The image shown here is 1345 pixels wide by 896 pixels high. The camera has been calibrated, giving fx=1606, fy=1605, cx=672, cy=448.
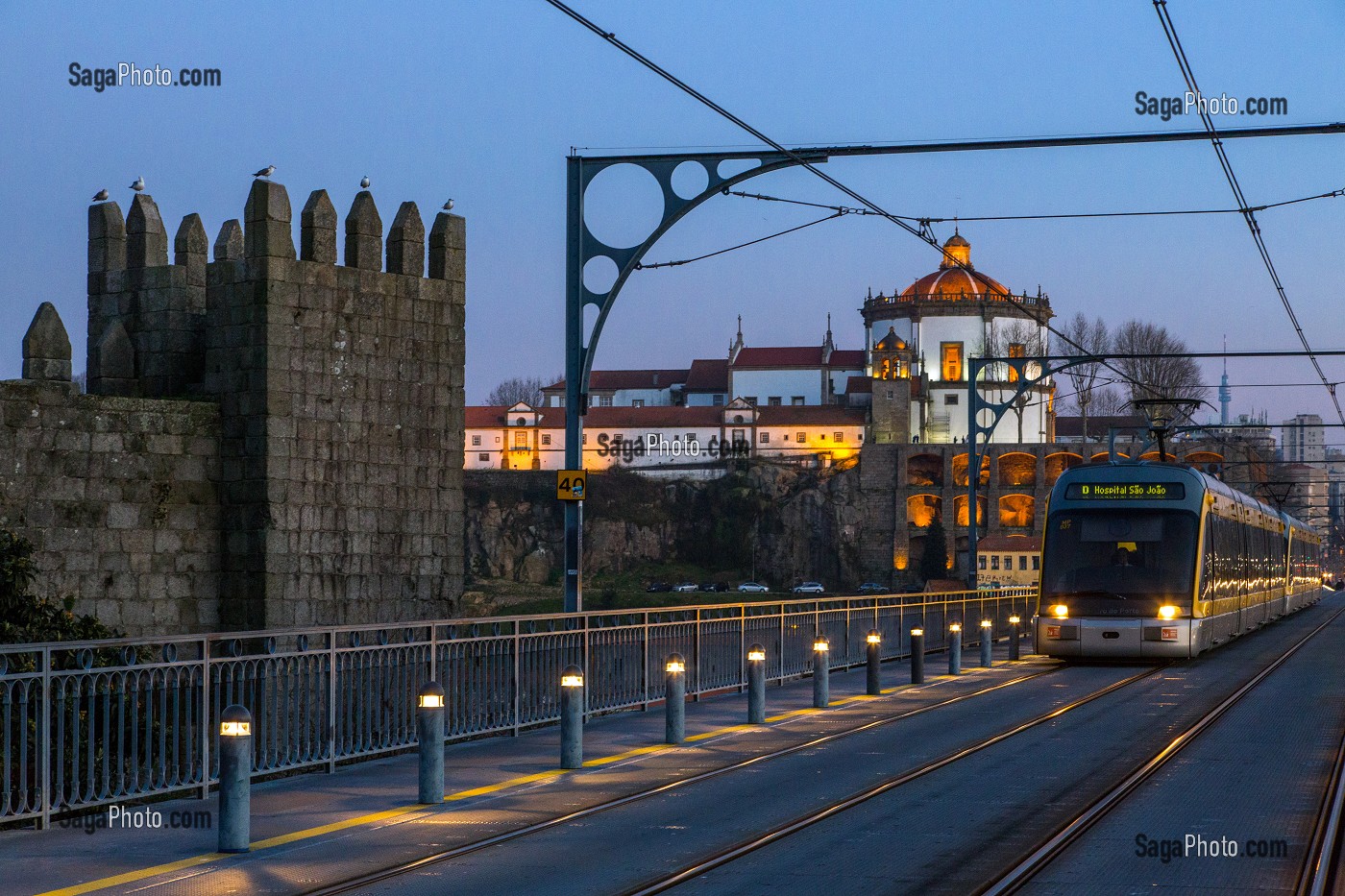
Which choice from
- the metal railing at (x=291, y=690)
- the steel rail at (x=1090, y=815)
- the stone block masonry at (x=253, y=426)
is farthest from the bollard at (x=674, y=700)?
the stone block masonry at (x=253, y=426)

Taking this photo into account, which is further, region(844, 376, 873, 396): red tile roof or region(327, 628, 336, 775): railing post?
region(844, 376, 873, 396): red tile roof

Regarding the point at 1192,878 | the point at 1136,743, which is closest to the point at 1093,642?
the point at 1136,743

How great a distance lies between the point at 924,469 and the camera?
133625mm

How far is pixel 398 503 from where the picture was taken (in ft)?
78.2

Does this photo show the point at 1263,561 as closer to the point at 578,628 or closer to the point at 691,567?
the point at 578,628

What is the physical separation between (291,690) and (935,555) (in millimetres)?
116637

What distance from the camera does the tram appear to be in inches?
1073

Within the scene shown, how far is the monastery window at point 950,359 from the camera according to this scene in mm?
144375

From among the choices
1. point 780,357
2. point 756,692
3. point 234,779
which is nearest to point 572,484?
point 756,692

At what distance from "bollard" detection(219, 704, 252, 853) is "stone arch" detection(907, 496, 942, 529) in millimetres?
122645

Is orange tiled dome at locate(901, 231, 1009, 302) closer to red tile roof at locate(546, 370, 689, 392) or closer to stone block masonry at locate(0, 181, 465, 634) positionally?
red tile roof at locate(546, 370, 689, 392)

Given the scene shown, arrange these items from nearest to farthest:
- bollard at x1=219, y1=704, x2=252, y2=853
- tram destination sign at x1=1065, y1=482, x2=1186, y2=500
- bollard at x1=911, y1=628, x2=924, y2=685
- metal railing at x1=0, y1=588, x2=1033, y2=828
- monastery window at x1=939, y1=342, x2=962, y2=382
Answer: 1. bollard at x1=219, y1=704, x2=252, y2=853
2. metal railing at x1=0, y1=588, x2=1033, y2=828
3. bollard at x1=911, y1=628, x2=924, y2=685
4. tram destination sign at x1=1065, y1=482, x2=1186, y2=500
5. monastery window at x1=939, y1=342, x2=962, y2=382

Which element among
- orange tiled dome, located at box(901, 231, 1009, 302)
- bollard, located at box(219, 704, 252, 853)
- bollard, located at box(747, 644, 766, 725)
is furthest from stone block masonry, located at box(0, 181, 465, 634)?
orange tiled dome, located at box(901, 231, 1009, 302)

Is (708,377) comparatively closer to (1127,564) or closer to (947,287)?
(947,287)
